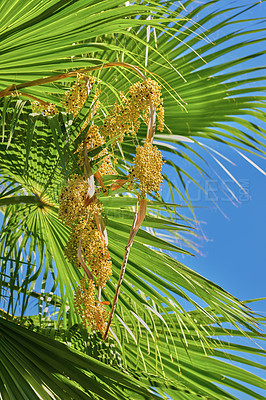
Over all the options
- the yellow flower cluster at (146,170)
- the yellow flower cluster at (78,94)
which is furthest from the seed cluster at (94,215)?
the yellow flower cluster at (78,94)

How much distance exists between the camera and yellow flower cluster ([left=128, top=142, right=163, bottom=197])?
853 mm

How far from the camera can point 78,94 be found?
104 cm

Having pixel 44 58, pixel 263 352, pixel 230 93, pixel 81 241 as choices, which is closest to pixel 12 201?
pixel 44 58

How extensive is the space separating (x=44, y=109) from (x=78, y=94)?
0.12 m

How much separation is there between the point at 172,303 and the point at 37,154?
0.61 m

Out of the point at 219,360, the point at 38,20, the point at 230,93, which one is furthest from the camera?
the point at 230,93

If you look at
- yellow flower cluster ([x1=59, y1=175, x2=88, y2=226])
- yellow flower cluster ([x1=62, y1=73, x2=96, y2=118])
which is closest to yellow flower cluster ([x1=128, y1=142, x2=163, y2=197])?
yellow flower cluster ([x1=59, y1=175, x2=88, y2=226])

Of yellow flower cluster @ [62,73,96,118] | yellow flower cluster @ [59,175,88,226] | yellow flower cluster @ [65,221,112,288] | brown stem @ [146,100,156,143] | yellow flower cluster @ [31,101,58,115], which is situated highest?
yellow flower cluster @ [62,73,96,118]

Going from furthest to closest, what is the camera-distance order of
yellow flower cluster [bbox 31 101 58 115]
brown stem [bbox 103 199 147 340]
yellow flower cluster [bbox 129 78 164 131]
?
yellow flower cluster [bbox 31 101 58 115], yellow flower cluster [bbox 129 78 164 131], brown stem [bbox 103 199 147 340]

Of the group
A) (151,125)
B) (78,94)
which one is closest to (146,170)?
(151,125)

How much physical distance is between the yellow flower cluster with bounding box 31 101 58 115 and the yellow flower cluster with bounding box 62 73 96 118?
0.12 feet

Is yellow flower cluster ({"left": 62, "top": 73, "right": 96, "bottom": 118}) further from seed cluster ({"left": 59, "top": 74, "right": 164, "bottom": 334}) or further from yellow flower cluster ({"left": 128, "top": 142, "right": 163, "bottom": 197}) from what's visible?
yellow flower cluster ({"left": 128, "top": 142, "right": 163, "bottom": 197})

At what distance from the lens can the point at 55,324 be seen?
5.59ft

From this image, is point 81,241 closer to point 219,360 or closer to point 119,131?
point 119,131
